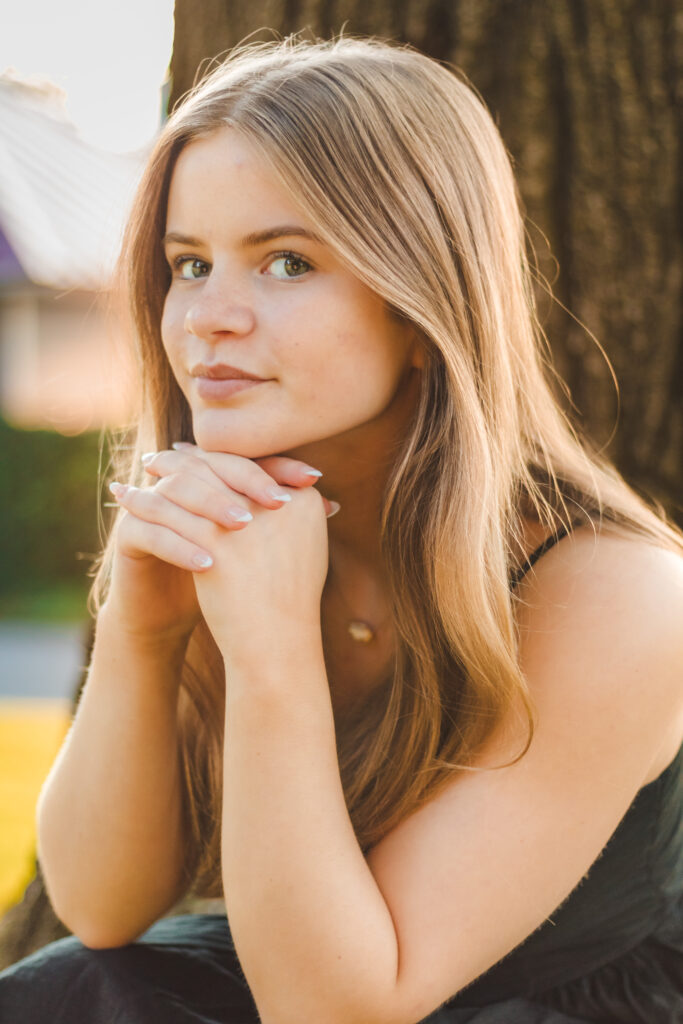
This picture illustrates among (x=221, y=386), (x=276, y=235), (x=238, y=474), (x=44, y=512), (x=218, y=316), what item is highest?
(x=276, y=235)

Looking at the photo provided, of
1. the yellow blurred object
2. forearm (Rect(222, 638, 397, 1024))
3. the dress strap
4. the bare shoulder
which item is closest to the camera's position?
forearm (Rect(222, 638, 397, 1024))

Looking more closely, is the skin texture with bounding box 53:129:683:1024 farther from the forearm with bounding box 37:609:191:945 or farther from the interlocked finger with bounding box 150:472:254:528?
the forearm with bounding box 37:609:191:945

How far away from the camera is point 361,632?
2232mm

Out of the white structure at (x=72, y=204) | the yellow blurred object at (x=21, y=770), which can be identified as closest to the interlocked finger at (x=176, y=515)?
the white structure at (x=72, y=204)

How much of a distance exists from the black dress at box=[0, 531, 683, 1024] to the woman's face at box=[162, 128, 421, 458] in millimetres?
521

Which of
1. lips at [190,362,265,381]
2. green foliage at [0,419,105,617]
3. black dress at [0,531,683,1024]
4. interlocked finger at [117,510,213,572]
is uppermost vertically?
lips at [190,362,265,381]

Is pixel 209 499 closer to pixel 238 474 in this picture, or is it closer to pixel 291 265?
pixel 238 474

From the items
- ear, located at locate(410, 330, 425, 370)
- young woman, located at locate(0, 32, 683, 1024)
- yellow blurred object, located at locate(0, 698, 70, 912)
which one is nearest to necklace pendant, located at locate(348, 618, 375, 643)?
young woman, located at locate(0, 32, 683, 1024)

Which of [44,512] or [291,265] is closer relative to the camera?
[291,265]

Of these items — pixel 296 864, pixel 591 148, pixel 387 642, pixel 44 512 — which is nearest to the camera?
pixel 296 864

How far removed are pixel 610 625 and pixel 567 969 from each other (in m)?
0.74

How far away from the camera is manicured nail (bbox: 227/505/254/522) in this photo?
71.9 inches

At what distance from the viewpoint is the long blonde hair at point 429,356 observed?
179 cm

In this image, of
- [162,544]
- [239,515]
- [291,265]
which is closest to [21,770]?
[162,544]
